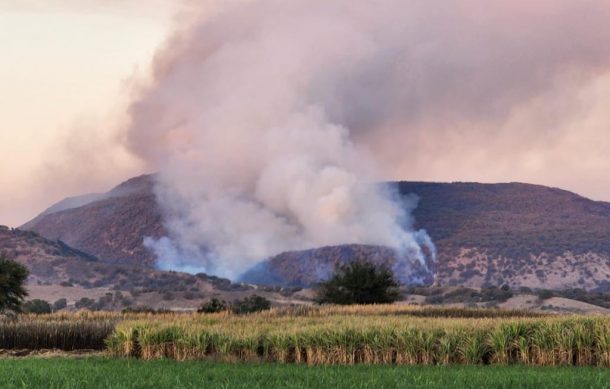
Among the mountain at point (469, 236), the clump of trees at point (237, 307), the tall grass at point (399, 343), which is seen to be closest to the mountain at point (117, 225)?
the mountain at point (469, 236)

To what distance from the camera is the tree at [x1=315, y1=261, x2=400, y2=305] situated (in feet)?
188

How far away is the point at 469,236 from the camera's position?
144m

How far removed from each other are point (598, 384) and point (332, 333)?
396 inches

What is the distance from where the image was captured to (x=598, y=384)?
19.1m

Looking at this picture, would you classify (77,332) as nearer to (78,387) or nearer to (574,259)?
(78,387)

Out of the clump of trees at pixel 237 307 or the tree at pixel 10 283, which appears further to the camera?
the clump of trees at pixel 237 307

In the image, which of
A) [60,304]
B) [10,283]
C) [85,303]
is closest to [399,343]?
[10,283]

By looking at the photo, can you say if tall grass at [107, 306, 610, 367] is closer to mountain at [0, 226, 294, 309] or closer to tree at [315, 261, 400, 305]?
tree at [315, 261, 400, 305]

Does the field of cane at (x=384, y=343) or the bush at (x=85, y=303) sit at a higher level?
the bush at (x=85, y=303)

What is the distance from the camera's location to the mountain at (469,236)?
131 metres

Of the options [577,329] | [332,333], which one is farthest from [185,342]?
[577,329]

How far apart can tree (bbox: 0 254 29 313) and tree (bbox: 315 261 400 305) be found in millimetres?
19911

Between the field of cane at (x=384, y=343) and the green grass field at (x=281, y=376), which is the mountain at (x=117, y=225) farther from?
the green grass field at (x=281, y=376)

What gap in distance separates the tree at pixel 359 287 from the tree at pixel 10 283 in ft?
65.3
